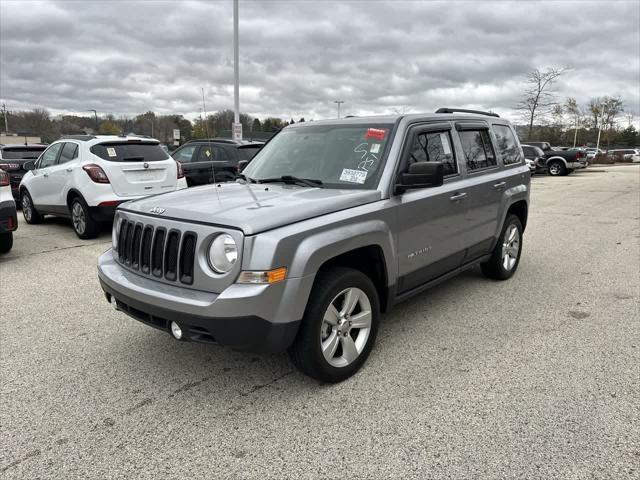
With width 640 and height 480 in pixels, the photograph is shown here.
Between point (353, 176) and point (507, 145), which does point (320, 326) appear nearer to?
point (353, 176)

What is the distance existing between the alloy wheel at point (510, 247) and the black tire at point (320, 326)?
2.82 meters

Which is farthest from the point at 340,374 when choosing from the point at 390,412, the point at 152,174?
the point at 152,174

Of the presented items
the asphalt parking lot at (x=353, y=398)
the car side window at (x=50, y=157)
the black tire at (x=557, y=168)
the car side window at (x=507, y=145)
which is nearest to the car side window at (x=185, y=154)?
the car side window at (x=50, y=157)

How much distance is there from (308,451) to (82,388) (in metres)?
1.66

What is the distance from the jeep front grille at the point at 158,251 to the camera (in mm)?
2980

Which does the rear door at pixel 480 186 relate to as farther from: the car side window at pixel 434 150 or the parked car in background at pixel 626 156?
the parked car in background at pixel 626 156

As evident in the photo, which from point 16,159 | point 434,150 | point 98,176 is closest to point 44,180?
point 98,176

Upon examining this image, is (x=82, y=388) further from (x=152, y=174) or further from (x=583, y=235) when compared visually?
(x=583, y=235)

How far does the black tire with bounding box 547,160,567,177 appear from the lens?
26.7 meters

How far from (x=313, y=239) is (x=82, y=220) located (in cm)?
635

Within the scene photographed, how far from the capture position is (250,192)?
3.66 m

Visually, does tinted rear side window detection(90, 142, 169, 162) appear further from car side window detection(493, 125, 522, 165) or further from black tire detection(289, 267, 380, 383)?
black tire detection(289, 267, 380, 383)

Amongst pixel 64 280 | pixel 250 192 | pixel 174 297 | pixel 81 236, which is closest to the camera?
pixel 174 297

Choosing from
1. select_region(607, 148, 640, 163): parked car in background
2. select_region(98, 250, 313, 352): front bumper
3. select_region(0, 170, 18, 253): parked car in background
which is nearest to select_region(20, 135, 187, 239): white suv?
select_region(0, 170, 18, 253): parked car in background
